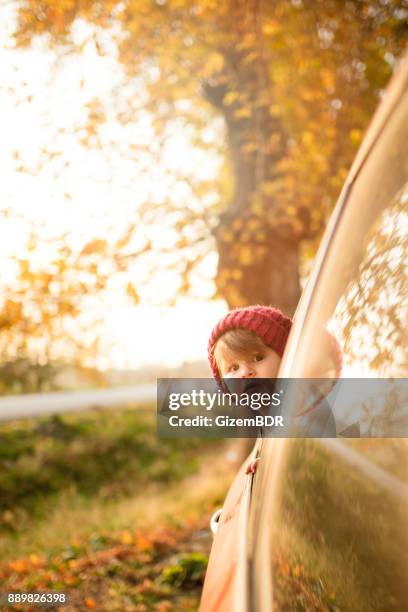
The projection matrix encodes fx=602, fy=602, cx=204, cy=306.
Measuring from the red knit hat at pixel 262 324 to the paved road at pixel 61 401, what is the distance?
627 cm

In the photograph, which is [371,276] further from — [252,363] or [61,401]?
[61,401]

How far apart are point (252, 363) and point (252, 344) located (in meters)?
0.06

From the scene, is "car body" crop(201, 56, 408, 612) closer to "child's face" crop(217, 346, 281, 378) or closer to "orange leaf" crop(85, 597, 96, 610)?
"child's face" crop(217, 346, 281, 378)

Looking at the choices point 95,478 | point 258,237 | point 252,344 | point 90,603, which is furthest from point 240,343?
point 95,478

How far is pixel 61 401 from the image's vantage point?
8.02 meters

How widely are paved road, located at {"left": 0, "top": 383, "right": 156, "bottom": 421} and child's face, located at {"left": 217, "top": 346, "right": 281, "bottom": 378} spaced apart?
6281 millimetres

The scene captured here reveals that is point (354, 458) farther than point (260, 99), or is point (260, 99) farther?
point (260, 99)

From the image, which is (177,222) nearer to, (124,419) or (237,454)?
(237,454)

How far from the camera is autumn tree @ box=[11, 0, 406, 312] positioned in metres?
5.13

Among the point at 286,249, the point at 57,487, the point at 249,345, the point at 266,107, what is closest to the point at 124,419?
the point at 57,487

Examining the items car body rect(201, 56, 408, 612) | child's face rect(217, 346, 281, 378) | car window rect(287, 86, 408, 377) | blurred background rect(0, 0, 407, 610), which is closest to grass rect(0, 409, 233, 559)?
blurred background rect(0, 0, 407, 610)

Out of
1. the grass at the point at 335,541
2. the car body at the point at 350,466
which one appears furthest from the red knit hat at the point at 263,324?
the grass at the point at 335,541

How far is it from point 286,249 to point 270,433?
15.5ft

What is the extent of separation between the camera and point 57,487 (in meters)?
7.05
